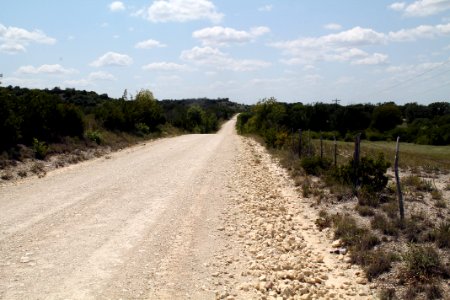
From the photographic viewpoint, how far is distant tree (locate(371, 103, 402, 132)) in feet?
278

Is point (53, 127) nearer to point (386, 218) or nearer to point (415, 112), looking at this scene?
point (386, 218)

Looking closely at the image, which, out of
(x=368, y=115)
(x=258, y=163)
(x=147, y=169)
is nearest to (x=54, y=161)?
(x=147, y=169)

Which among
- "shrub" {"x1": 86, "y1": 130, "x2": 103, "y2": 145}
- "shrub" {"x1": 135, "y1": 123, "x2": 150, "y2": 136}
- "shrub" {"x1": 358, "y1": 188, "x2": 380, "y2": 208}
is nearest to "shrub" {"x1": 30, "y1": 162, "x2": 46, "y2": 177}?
"shrub" {"x1": 86, "y1": 130, "x2": 103, "y2": 145}

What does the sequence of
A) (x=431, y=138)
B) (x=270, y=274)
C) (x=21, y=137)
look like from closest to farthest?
1. (x=270, y=274)
2. (x=21, y=137)
3. (x=431, y=138)

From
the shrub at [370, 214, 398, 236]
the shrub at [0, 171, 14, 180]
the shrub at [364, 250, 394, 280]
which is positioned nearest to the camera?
the shrub at [364, 250, 394, 280]

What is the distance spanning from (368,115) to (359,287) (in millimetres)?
86881

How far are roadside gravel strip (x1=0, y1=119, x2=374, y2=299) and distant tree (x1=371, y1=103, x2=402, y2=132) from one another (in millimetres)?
75056

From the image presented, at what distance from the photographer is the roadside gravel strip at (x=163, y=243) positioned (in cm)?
633

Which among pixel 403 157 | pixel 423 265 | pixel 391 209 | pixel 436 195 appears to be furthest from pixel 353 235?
pixel 403 157

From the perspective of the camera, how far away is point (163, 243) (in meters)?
8.30

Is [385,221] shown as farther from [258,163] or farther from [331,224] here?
[258,163]

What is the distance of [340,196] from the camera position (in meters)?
11.6

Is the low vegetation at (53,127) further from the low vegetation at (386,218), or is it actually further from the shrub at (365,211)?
the shrub at (365,211)

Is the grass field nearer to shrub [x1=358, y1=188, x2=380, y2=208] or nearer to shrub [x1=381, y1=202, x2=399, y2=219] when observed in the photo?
shrub [x1=358, y1=188, x2=380, y2=208]
